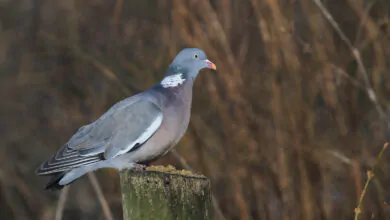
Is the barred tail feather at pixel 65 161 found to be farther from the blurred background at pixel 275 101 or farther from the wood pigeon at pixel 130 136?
the blurred background at pixel 275 101

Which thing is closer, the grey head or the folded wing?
Answer: the folded wing

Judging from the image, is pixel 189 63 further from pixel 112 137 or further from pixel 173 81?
Answer: pixel 112 137

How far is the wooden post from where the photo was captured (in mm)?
2080

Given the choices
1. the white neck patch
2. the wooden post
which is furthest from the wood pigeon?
the wooden post

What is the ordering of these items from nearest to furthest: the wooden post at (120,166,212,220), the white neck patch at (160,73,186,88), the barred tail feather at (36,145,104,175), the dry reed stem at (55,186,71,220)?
1. the wooden post at (120,166,212,220)
2. the barred tail feather at (36,145,104,175)
3. the white neck patch at (160,73,186,88)
4. the dry reed stem at (55,186,71,220)

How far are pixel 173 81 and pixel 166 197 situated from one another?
116 cm

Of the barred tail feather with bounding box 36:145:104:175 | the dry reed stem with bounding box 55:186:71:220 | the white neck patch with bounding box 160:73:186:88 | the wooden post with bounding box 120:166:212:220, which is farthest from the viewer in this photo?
the dry reed stem with bounding box 55:186:71:220

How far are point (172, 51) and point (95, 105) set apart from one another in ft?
3.05

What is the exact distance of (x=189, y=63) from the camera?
3.24 metres

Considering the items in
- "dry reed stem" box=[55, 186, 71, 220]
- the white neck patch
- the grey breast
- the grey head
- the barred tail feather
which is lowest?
"dry reed stem" box=[55, 186, 71, 220]

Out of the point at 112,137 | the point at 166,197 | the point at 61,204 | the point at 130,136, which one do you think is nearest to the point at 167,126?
the point at 130,136

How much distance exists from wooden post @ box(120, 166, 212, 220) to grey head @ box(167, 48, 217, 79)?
1.14 meters

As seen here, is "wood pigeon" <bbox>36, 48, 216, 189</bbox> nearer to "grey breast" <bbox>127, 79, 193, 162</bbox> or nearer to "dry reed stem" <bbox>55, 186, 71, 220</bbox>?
"grey breast" <bbox>127, 79, 193, 162</bbox>

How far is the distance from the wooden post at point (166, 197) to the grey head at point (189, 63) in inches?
44.8
